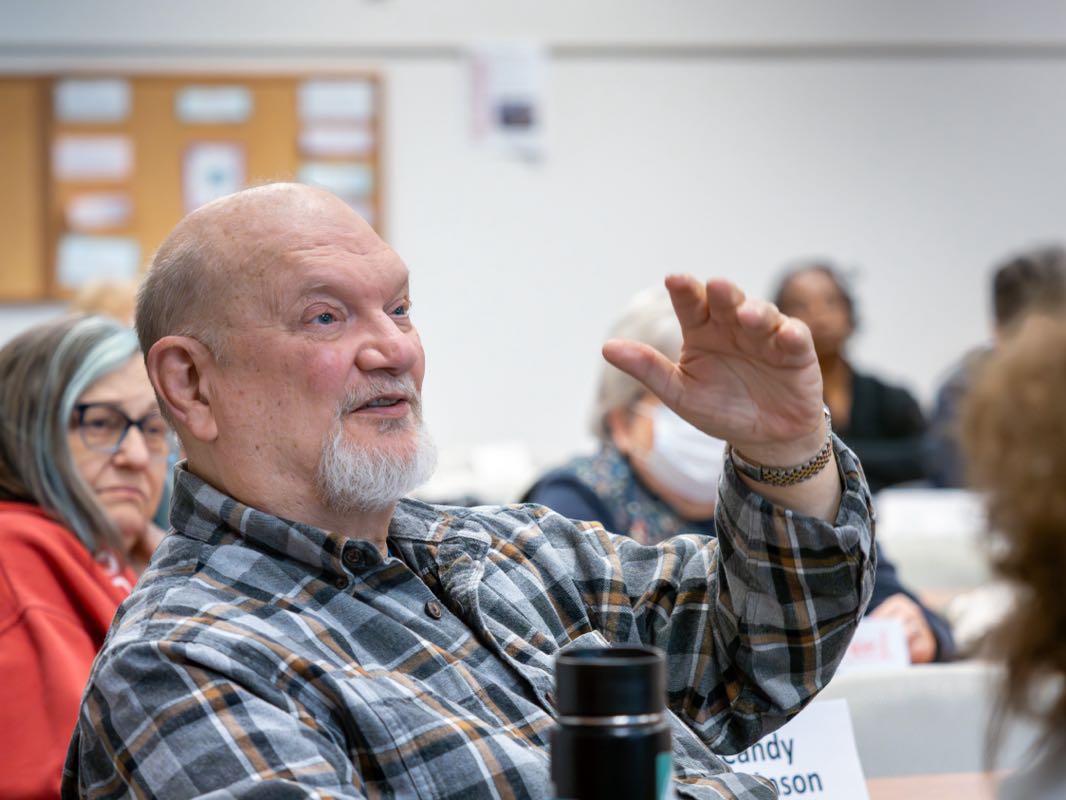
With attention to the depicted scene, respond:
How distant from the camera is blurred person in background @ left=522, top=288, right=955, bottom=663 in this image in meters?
2.70

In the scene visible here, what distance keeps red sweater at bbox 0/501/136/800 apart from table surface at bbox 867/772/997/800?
3.42 ft

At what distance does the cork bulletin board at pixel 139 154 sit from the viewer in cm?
554

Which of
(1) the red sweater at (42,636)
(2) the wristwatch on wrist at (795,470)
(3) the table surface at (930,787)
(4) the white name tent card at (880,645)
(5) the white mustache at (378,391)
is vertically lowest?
(4) the white name tent card at (880,645)

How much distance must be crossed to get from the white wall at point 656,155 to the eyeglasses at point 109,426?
3.36 m

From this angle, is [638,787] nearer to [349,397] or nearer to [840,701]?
[349,397]

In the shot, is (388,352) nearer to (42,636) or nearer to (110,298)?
(42,636)

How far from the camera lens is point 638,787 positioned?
0.81m

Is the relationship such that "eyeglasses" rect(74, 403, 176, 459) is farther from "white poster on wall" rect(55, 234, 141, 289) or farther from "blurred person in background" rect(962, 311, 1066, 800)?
"white poster on wall" rect(55, 234, 141, 289)

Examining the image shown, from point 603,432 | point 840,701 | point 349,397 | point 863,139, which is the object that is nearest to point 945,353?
point 863,139

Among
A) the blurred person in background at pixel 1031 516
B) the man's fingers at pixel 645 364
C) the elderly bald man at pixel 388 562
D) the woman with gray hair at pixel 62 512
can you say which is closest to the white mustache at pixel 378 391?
the elderly bald man at pixel 388 562

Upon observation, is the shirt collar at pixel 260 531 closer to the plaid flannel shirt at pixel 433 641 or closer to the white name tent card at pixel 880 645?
the plaid flannel shirt at pixel 433 641

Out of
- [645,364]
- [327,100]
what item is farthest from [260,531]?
[327,100]

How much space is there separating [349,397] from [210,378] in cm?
16

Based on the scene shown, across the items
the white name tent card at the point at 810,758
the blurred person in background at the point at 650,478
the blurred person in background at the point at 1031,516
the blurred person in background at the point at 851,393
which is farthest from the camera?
the blurred person in background at the point at 851,393
